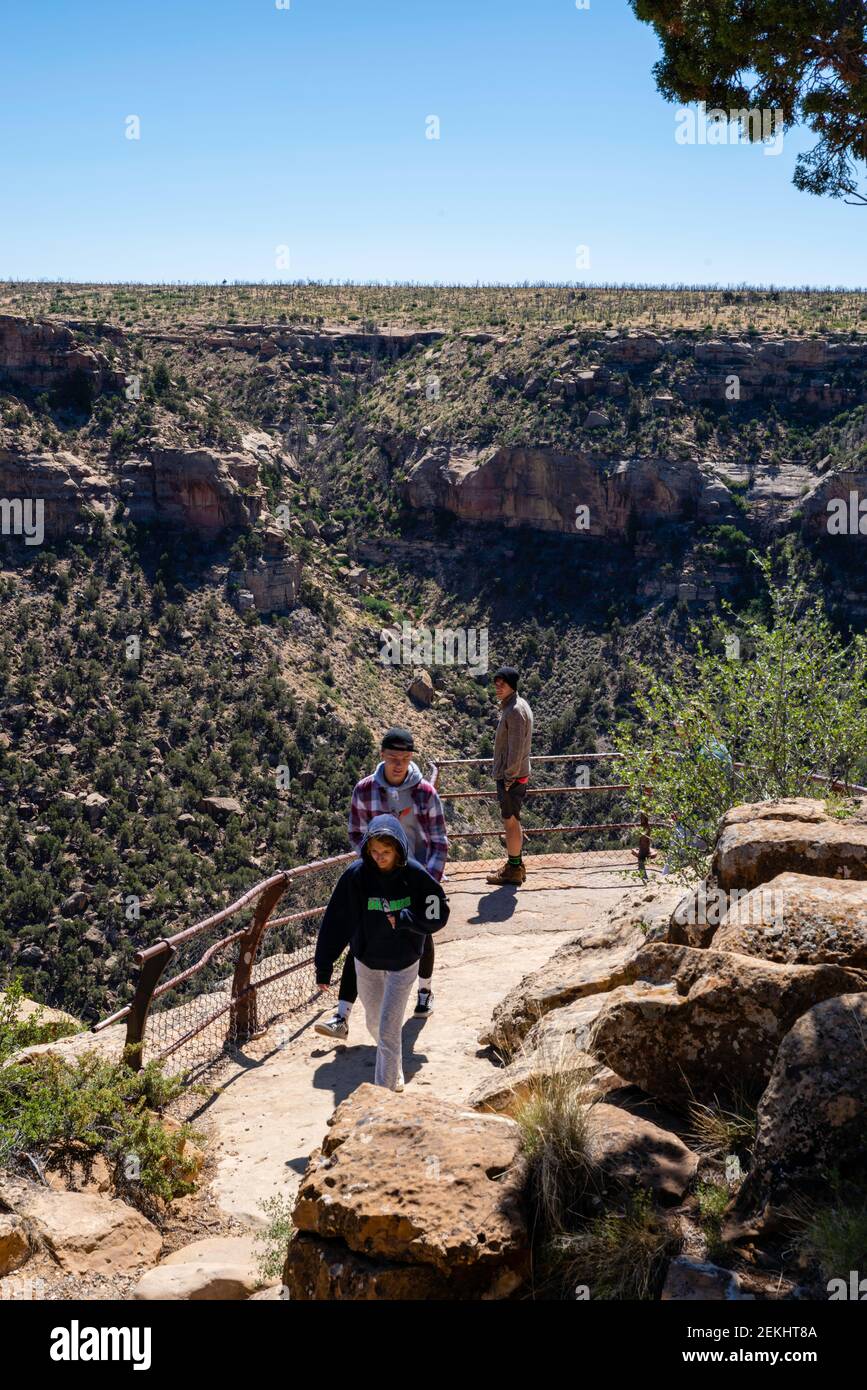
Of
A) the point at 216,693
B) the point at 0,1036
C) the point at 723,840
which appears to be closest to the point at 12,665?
the point at 216,693

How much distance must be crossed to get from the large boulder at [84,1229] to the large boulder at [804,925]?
8.10ft

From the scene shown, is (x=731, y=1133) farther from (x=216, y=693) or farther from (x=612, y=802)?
(x=216, y=693)

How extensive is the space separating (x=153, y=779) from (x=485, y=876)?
620 inches

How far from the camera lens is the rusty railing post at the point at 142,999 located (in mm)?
5609

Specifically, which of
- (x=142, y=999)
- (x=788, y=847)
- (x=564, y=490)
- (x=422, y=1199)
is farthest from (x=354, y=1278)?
(x=564, y=490)

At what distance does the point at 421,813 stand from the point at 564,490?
118 ft

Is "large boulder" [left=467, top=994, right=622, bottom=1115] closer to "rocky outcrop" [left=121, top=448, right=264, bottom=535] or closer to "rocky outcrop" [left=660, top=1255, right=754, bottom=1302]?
"rocky outcrop" [left=660, top=1255, right=754, bottom=1302]

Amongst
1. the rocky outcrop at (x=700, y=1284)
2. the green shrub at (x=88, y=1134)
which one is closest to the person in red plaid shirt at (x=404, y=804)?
the green shrub at (x=88, y=1134)

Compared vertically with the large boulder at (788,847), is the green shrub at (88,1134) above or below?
below

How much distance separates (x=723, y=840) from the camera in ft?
16.8

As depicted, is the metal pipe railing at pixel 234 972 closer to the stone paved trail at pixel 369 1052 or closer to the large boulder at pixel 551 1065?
the stone paved trail at pixel 369 1052

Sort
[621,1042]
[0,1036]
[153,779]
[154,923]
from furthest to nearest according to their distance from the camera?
[153,779] < [154,923] < [0,1036] < [621,1042]

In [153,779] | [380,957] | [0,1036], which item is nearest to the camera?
[380,957]

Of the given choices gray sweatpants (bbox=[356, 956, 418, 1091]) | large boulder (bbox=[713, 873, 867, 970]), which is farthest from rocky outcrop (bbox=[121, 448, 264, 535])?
large boulder (bbox=[713, 873, 867, 970])
